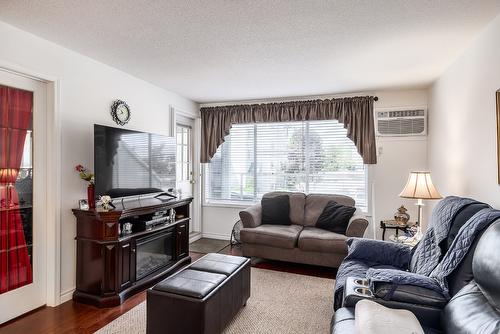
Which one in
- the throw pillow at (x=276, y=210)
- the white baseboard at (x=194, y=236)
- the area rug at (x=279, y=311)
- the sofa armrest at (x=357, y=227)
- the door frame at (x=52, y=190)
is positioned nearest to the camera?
the area rug at (x=279, y=311)

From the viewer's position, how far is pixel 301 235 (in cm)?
369

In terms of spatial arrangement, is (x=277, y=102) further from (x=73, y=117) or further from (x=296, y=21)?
(x=73, y=117)

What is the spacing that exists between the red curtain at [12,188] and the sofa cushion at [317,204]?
126 inches

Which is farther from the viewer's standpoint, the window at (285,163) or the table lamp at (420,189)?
the window at (285,163)

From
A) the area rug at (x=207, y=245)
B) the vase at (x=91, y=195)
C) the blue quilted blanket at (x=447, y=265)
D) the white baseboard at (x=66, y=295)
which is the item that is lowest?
the area rug at (x=207, y=245)

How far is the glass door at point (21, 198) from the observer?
8.05 feet

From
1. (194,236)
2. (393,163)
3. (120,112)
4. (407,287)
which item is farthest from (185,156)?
(407,287)

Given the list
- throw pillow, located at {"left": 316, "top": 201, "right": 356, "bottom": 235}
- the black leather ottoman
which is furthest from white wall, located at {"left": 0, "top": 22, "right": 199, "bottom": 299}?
throw pillow, located at {"left": 316, "top": 201, "right": 356, "bottom": 235}

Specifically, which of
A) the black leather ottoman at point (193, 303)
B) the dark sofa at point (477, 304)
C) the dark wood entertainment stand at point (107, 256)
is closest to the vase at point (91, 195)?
the dark wood entertainment stand at point (107, 256)

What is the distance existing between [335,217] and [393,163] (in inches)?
49.0

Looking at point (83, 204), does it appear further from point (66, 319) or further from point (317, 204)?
point (317, 204)

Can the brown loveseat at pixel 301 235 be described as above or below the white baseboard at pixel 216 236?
above

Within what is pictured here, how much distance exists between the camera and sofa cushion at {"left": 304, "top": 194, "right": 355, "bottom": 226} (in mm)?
4191

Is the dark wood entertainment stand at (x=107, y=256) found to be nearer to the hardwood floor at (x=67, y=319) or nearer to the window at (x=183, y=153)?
the hardwood floor at (x=67, y=319)
